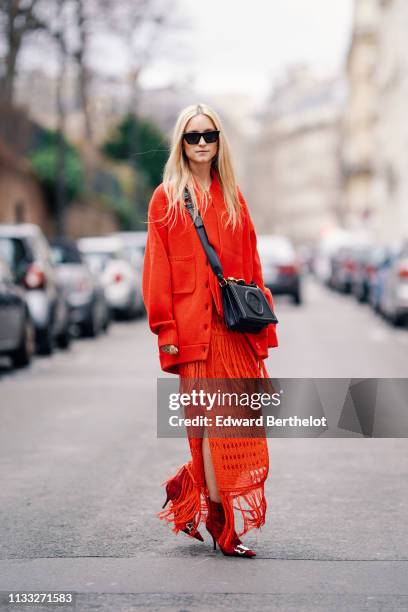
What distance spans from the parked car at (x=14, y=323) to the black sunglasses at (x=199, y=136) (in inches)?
347

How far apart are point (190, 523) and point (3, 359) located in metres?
11.5

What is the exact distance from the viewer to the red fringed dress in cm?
551

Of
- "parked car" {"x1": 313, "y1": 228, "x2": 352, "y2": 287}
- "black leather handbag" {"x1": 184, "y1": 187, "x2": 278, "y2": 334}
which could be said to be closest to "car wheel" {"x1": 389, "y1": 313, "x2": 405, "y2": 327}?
"black leather handbag" {"x1": 184, "y1": 187, "x2": 278, "y2": 334}

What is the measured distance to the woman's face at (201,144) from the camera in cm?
562

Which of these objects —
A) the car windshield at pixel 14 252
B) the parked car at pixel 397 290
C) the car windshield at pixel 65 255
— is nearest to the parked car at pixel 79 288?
the car windshield at pixel 65 255

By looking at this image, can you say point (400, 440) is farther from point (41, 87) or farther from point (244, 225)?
point (41, 87)

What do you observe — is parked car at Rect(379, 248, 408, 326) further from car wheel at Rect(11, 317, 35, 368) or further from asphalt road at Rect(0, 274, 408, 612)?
asphalt road at Rect(0, 274, 408, 612)

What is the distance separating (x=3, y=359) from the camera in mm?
16969

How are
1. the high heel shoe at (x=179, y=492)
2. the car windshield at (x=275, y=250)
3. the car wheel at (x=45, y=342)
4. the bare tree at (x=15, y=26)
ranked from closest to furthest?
the high heel shoe at (x=179, y=492) → the car wheel at (x=45, y=342) → the car windshield at (x=275, y=250) → the bare tree at (x=15, y=26)

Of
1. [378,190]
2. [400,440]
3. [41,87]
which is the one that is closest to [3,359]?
[400,440]

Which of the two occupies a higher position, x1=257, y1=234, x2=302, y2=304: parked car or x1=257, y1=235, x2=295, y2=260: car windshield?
x1=257, y1=235, x2=295, y2=260: car windshield

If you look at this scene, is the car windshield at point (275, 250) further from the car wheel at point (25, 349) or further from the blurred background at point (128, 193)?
the car wheel at point (25, 349)

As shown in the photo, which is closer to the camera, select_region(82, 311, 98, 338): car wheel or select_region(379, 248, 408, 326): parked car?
select_region(82, 311, 98, 338): car wheel

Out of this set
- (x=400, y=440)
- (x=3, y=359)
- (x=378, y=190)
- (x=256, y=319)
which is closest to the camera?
(x=256, y=319)
